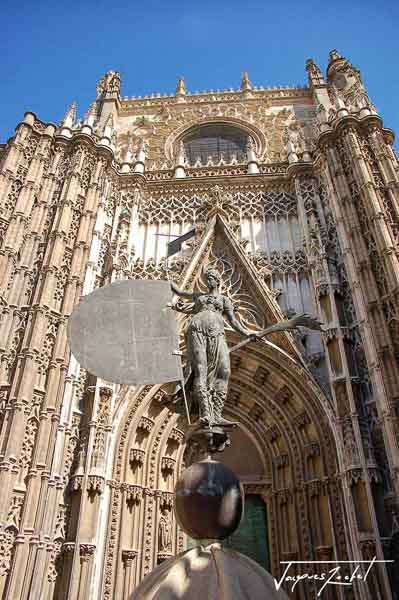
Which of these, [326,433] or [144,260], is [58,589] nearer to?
[326,433]

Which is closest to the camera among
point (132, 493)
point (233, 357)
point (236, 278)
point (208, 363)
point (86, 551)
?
point (208, 363)

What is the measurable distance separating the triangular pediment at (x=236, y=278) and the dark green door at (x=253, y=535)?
12.9 ft

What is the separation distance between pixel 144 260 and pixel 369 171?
689 cm


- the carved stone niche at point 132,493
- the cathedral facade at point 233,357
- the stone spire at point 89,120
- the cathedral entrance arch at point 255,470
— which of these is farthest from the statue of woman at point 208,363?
the stone spire at point 89,120

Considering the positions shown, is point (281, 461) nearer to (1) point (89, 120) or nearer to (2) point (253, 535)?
(2) point (253, 535)

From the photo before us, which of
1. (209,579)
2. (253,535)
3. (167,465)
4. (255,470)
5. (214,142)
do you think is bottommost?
(209,579)

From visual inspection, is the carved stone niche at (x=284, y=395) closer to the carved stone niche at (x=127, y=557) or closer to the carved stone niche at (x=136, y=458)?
the carved stone niche at (x=136, y=458)

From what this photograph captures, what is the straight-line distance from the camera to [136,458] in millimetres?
10945

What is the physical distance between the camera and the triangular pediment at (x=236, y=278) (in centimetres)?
1289

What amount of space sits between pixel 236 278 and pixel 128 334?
8909 millimetres

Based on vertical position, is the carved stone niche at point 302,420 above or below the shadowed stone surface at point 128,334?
above

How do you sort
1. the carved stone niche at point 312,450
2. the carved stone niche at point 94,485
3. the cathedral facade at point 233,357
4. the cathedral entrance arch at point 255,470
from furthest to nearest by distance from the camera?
1. the carved stone niche at point 312,450
2. the cathedral entrance arch at point 255,470
3. the carved stone niche at point 94,485
4. the cathedral facade at point 233,357

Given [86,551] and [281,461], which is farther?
[281,461]

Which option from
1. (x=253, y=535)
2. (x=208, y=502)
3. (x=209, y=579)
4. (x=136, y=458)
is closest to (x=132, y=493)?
(x=136, y=458)
